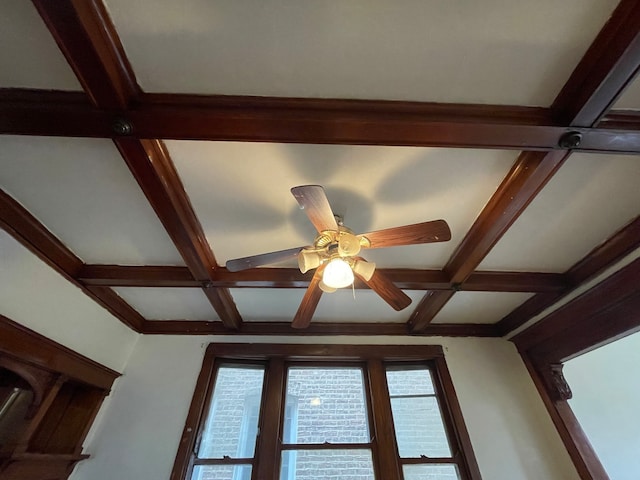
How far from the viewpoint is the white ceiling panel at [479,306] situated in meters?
2.20

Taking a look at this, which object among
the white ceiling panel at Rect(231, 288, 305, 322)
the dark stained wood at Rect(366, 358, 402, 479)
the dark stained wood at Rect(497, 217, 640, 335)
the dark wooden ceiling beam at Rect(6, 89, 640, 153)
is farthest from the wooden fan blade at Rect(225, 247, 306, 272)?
the dark stained wood at Rect(497, 217, 640, 335)

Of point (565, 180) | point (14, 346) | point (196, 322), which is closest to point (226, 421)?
point (196, 322)

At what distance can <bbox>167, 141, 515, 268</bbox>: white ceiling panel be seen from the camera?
1238 millimetres

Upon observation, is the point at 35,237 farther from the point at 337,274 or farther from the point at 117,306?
the point at 337,274

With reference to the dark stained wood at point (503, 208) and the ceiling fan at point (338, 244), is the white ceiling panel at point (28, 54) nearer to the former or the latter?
the ceiling fan at point (338, 244)

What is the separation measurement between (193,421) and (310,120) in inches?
82.3

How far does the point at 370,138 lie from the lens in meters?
1.10

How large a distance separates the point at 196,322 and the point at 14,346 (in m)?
1.12

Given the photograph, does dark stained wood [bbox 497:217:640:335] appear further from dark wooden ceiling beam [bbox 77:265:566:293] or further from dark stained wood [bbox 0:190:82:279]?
dark stained wood [bbox 0:190:82:279]

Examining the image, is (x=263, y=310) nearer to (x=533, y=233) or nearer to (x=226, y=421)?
(x=226, y=421)

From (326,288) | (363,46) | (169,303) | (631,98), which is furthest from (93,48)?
(169,303)

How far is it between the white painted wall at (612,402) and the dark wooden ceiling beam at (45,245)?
333 centimetres

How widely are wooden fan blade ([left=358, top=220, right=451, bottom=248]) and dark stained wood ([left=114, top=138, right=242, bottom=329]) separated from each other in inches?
32.4

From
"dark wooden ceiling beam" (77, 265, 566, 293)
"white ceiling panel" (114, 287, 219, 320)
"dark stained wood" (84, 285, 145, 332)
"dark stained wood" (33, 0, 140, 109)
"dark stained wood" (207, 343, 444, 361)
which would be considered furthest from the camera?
"dark stained wood" (207, 343, 444, 361)
